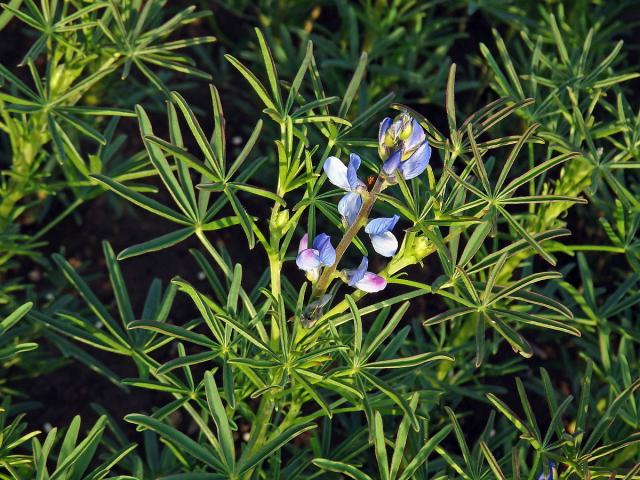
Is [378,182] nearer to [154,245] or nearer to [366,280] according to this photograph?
[366,280]

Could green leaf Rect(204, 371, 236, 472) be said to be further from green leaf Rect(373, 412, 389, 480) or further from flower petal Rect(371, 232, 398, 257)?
flower petal Rect(371, 232, 398, 257)

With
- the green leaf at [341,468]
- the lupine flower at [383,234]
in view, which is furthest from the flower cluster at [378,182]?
the green leaf at [341,468]

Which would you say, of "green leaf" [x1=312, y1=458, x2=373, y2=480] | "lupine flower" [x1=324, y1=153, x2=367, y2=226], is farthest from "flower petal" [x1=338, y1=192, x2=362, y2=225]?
"green leaf" [x1=312, y1=458, x2=373, y2=480]

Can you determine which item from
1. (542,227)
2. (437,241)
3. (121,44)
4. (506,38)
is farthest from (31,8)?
(506,38)

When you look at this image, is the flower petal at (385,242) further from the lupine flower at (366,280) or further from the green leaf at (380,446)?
the green leaf at (380,446)

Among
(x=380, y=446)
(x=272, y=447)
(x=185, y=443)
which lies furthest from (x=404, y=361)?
(x=185, y=443)
